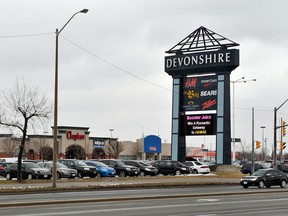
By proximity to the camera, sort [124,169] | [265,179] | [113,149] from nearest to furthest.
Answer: [265,179] < [124,169] < [113,149]

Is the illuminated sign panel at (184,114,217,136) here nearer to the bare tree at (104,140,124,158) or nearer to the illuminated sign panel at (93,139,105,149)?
the bare tree at (104,140,124,158)

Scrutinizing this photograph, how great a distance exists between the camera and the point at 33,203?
65.8 ft

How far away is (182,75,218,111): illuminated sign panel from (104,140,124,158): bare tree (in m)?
42.1

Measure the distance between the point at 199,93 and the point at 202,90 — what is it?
49 cm

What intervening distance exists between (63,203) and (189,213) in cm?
575

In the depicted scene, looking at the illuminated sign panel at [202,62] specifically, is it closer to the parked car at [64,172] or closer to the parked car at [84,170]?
the parked car at [84,170]

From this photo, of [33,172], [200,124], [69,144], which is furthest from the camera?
[69,144]

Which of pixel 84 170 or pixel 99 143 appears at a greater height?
pixel 99 143

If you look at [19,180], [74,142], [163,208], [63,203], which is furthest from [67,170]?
[74,142]

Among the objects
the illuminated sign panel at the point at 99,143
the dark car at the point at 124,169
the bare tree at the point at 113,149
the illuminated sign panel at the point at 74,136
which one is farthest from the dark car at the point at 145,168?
the illuminated sign panel at the point at 99,143

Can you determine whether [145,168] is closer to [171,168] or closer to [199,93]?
[171,168]

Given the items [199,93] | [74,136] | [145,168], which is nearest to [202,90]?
[199,93]

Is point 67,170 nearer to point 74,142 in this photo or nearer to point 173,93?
point 173,93

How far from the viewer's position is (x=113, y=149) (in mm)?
100812
